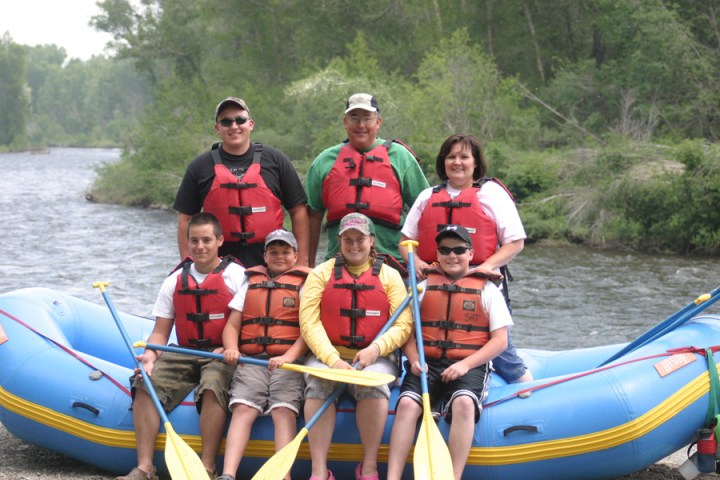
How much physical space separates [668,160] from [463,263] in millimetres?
12324

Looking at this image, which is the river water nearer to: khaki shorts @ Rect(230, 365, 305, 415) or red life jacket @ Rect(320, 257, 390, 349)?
red life jacket @ Rect(320, 257, 390, 349)

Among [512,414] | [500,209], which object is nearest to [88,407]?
[512,414]

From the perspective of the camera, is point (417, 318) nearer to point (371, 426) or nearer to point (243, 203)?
point (371, 426)

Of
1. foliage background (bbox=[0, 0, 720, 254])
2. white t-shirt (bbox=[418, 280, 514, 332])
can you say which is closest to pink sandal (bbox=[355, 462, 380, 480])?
white t-shirt (bbox=[418, 280, 514, 332])

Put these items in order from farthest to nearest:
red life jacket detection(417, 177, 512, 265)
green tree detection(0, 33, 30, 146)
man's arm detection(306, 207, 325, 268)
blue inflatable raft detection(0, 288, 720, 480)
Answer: green tree detection(0, 33, 30, 146), man's arm detection(306, 207, 325, 268), red life jacket detection(417, 177, 512, 265), blue inflatable raft detection(0, 288, 720, 480)

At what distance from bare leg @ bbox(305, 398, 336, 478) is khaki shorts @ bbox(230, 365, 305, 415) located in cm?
10

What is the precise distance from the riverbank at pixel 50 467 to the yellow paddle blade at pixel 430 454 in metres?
1.06

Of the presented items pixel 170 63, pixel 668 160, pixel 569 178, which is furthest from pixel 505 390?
pixel 170 63

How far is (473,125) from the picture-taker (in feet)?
67.9

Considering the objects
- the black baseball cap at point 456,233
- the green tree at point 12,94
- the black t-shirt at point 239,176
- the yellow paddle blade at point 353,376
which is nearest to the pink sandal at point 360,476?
the yellow paddle blade at point 353,376

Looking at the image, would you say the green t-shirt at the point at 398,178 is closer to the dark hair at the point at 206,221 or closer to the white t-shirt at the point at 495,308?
the dark hair at the point at 206,221

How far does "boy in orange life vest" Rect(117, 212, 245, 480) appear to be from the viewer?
412 cm

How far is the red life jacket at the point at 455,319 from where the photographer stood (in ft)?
13.3

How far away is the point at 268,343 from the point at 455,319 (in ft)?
2.65
